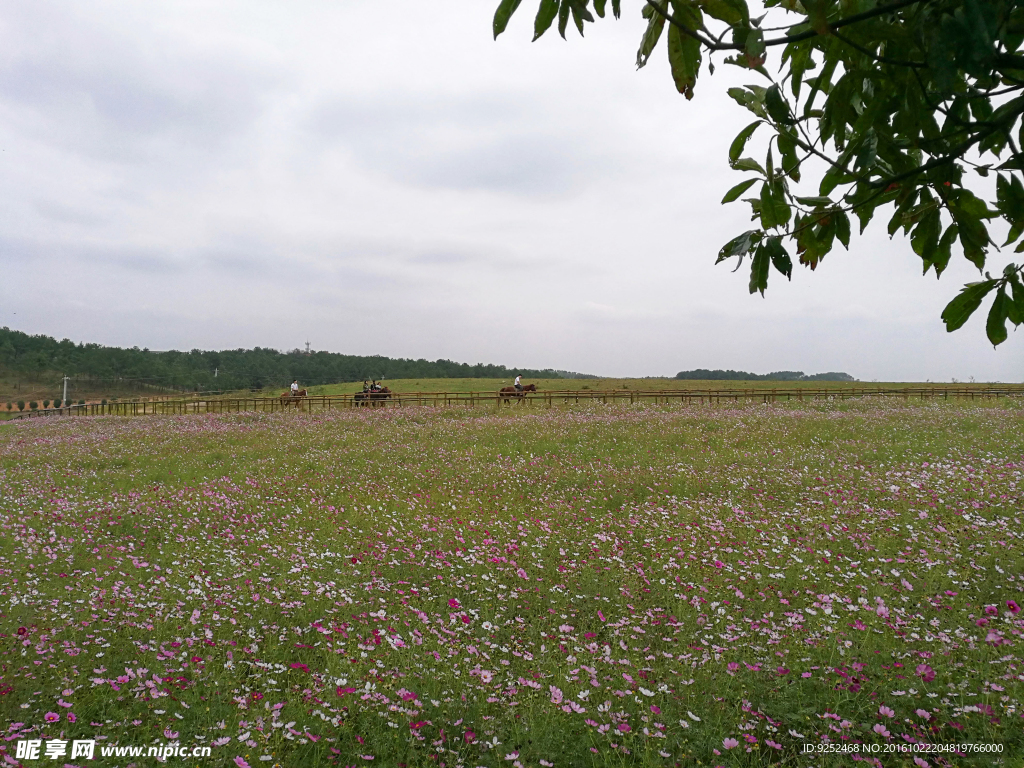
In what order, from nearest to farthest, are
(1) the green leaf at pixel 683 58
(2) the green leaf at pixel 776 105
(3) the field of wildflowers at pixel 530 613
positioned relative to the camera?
1. (1) the green leaf at pixel 683 58
2. (2) the green leaf at pixel 776 105
3. (3) the field of wildflowers at pixel 530 613

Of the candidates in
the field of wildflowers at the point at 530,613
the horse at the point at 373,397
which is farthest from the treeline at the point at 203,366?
the field of wildflowers at the point at 530,613

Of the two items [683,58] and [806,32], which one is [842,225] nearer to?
[806,32]

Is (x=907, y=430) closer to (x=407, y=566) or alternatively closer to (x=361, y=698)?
(x=407, y=566)

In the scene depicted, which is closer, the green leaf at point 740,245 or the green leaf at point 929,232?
the green leaf at point 740,245

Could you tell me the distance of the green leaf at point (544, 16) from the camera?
1671 millimetres

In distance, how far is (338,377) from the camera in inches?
5374

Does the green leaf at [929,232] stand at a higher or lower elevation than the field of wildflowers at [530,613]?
higher

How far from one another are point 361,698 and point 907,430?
796 inches

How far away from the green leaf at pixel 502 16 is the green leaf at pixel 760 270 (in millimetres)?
1253

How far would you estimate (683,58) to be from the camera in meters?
1.78

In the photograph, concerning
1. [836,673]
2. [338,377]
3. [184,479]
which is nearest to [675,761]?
[836,673]

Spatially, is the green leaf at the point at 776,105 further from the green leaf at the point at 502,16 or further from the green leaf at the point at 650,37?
the green leaf at the point at 502,16

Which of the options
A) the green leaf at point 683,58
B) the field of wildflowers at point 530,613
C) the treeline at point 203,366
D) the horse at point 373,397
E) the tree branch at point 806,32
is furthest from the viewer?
the treeline at point 203,366

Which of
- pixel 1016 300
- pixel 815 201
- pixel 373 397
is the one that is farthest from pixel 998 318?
pixel 373 397
